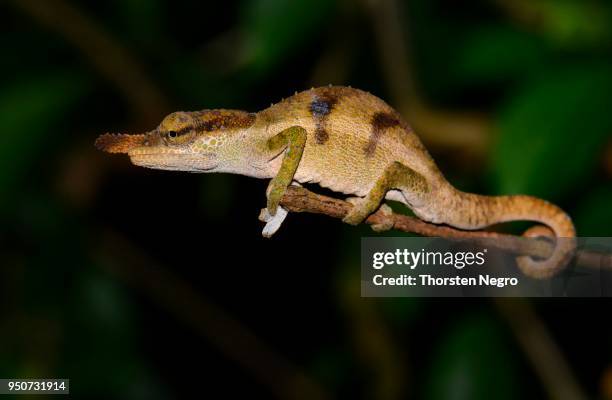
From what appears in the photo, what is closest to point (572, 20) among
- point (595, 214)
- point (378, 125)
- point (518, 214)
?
point (595, 214)

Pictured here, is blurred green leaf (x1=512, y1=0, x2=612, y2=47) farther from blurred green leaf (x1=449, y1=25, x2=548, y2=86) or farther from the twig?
the twig

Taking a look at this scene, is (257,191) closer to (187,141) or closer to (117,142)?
(187,141)

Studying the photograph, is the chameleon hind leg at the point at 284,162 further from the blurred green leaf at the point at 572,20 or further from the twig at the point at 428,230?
the blurred green leaf at the point at 572,20

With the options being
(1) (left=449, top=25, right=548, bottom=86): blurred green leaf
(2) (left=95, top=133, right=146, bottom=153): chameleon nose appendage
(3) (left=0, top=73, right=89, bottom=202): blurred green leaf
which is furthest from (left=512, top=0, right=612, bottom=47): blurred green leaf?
(3) (left=0, top=73, right=89, bottom=202): blurred green leaf

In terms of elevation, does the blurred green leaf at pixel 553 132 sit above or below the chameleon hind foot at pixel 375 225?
above

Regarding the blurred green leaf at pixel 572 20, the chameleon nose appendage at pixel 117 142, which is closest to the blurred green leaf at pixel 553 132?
the chameleon nose appendage at pixel 117 142
